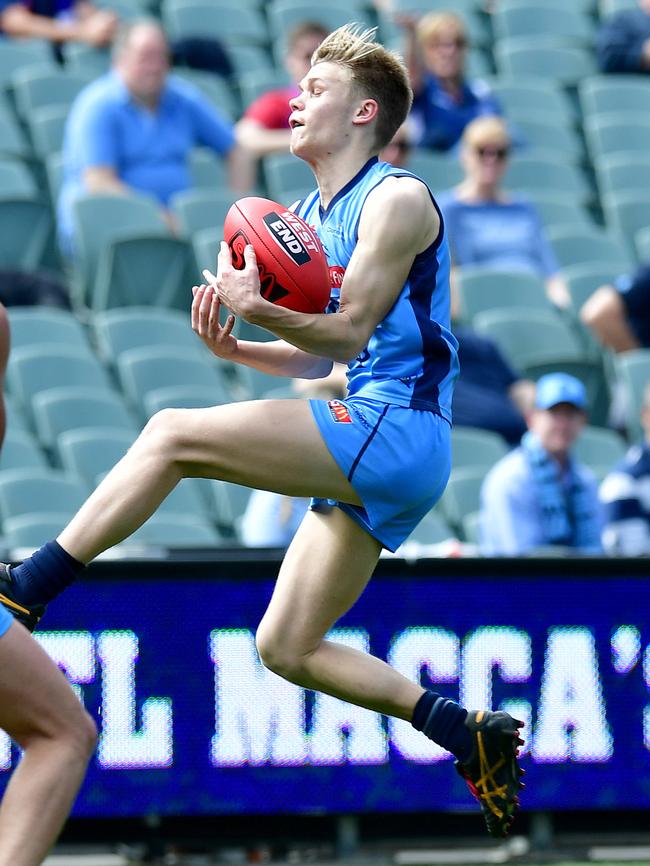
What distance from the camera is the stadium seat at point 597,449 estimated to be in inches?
341

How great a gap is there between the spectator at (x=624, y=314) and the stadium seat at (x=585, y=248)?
45.5 inches

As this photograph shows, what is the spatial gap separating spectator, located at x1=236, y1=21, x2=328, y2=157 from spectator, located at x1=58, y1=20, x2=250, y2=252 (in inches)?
7.1

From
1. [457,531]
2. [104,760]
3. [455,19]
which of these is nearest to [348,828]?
[104,760]

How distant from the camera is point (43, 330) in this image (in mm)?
8609

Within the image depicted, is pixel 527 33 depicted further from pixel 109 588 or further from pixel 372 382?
pixel 372 382

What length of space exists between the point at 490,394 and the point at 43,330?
2.24m

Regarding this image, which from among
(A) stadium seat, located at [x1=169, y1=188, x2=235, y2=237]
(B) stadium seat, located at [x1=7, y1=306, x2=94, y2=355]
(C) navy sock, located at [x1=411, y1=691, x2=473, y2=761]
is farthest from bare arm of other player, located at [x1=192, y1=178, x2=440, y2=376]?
(A) stadium seat, located at [x1=169, y1=188, x2=235, y2=237]

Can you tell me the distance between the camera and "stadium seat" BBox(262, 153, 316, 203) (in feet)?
32.9

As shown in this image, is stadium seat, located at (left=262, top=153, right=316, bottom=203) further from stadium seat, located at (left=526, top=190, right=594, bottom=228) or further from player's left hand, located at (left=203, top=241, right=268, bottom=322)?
player's left hand, located at (left=203, top=241, right=268, bottom=322)

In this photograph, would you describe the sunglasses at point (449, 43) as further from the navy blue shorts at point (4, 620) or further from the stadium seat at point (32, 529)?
the navy blue shorts at point (4, 620)

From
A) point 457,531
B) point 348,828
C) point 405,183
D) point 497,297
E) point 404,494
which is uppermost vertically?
point 405,183

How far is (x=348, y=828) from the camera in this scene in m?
6.55

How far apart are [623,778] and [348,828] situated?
3.47ft

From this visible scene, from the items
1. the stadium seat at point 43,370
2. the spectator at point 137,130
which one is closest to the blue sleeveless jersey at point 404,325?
the stadium seat at point 43,370
